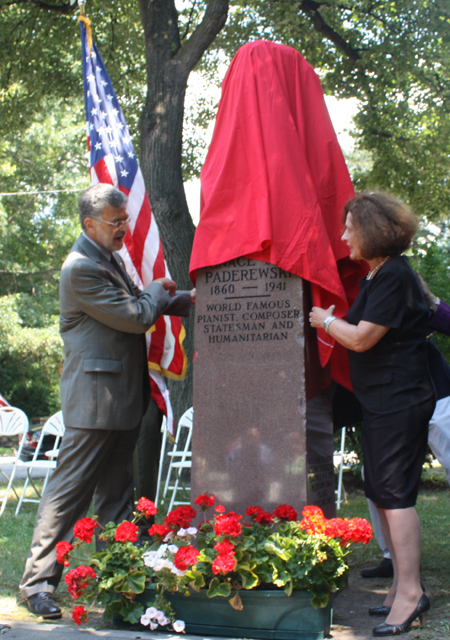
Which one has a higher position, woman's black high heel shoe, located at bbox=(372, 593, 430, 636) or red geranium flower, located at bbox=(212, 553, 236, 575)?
red geranium flower, located at bbox=(212, 553, 236, 575)

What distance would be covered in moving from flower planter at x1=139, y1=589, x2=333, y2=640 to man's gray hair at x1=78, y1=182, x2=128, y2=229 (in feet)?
7.09

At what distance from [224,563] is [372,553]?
2.36 metres

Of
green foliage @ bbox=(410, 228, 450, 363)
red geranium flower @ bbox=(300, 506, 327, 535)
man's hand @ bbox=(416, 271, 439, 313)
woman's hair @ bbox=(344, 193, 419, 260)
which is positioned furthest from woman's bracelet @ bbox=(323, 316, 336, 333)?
green foliage @ bbox=(410, 228, 450, 363)

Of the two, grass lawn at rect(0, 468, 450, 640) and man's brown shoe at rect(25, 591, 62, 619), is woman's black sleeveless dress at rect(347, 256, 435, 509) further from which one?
man's brown shoe at rect(25, 591, 62, 619)

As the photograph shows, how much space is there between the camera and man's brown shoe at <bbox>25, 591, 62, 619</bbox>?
3.34 meters

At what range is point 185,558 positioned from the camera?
2.92 meters

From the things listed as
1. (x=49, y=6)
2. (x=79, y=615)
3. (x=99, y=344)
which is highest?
(x=49, y=6)

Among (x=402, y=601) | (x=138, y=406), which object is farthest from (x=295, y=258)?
(x=402, y=601)

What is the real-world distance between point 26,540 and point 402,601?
358cm

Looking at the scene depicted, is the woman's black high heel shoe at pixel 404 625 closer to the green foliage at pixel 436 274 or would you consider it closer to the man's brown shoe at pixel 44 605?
the man's brown shoe at pixel 44 605

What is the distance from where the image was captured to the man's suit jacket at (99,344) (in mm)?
3578

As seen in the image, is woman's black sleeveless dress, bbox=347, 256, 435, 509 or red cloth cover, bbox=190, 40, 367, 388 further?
red cloth cover, bbox=190, 40, 367, 388

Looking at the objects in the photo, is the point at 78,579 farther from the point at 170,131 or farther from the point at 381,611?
the point at 170,131

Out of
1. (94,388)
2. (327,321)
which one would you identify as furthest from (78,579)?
(327,321)
